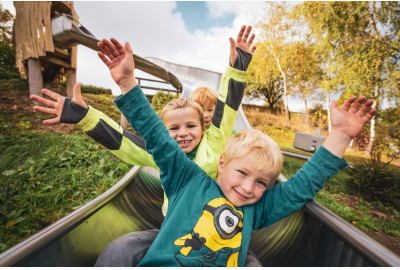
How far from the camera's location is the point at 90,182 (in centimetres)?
299

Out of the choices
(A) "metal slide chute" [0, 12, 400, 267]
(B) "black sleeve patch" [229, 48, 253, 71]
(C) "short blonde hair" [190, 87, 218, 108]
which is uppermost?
(B) "black sleeve patch" [229, 48, 253, 71]

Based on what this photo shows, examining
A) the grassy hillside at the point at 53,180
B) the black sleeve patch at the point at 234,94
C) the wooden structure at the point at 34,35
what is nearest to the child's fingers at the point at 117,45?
the black sleeve patch at the point at 234,94

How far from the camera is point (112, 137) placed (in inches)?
56.4

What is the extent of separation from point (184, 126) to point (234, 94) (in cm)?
43

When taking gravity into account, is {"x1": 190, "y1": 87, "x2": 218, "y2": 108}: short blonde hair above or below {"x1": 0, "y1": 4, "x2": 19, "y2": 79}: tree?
below

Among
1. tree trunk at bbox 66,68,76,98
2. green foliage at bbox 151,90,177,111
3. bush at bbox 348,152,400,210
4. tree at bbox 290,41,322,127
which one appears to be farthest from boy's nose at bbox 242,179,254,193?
tree at bbox 290,41,322,127

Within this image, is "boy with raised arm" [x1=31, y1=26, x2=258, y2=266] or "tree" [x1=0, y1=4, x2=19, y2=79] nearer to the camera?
"boy with raised arm" [x1=31, y1=26, x2=258, y2=266]

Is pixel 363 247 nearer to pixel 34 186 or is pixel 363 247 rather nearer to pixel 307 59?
pixel 34 186

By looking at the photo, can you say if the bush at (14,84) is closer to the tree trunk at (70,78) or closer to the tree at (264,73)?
the tree trunk at (70,78)

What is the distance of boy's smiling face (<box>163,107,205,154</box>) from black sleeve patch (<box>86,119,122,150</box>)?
393mm

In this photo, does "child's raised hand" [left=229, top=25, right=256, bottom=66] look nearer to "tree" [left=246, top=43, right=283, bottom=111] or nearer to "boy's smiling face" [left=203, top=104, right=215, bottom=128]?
"boy's smiling face" [left=203, top=104, right=215, bottom=128]

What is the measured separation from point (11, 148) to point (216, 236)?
4.31 meters

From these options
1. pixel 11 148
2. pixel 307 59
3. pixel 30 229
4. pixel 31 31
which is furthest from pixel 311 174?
pixel 307 59

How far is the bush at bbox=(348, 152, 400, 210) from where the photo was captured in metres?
3.72
